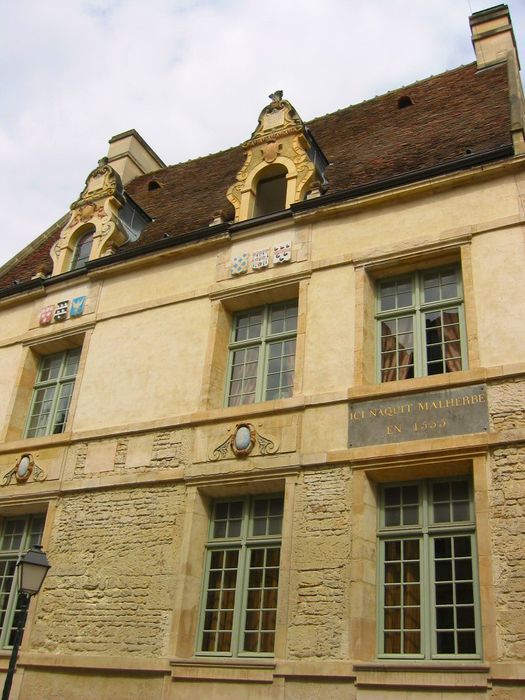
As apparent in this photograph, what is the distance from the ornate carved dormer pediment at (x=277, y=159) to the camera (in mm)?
11867

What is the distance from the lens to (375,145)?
42.2 feet

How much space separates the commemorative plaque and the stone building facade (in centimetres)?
2

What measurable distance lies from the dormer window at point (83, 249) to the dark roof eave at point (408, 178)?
4.53 metres

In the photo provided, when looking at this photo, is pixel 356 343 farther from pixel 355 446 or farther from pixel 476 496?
pixel 476 496

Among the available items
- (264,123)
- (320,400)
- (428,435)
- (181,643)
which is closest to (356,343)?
(320,400)

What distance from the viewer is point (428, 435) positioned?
8.55 metres

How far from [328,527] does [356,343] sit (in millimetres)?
2314

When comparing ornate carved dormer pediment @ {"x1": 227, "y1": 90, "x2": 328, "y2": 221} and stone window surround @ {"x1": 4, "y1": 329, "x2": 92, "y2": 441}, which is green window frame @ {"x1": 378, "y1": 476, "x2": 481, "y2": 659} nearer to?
ornate carved dormer pediment @ {"x1": 227, "y1": 90, "x2": 328, "y2": 221}

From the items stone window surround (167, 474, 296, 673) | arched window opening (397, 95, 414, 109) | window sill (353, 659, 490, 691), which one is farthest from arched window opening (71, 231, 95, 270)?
window sill (353, 659, 490, 691)

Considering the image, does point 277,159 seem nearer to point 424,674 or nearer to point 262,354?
point 262,354

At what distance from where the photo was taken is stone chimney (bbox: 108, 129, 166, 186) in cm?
1842

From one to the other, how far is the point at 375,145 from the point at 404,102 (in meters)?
2.17

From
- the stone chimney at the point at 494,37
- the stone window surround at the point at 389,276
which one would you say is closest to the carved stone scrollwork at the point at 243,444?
the stone window surround at the point at 389,276

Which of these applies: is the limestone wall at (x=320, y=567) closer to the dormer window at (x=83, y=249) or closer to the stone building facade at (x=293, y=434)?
the stone building facade at (x=293, y=434)
